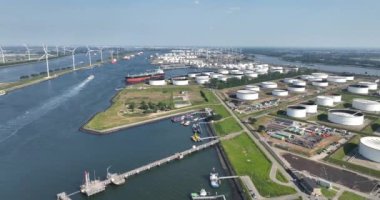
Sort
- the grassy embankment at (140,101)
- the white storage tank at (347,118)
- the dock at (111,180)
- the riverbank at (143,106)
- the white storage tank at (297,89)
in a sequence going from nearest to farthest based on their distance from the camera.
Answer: the dock at (111,180), the white storage tank at (347,118), the riverbank at (143,106), the grassy embankment at (140,101), the white storage tank at (297,89)

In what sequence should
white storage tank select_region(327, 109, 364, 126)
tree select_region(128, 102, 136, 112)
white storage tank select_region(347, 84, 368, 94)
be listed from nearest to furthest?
white storage tank select_region(327, 109, 364, 126) < tree select_region(128, 102, 136, 112) < white storage tank select_region(347, 84, 368, 94)

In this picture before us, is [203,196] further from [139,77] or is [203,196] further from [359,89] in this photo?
[139,77]

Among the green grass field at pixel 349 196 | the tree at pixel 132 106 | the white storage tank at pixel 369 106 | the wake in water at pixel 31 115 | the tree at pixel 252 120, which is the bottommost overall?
the wake in water at pixel 31 115

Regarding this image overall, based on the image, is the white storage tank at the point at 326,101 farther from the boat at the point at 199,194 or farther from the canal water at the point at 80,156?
the boat at the point at 199,194

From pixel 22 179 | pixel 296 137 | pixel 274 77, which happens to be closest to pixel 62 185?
pixel 22 179

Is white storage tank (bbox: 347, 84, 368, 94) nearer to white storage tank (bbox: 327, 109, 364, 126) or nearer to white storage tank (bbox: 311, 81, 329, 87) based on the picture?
white storage tank (bbox: 311, 81, 329, 87)

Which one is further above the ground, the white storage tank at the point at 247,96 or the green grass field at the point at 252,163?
the white storage tank at the point at 247,96

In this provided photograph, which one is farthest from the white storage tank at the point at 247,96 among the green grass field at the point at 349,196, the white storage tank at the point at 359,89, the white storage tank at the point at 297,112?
the green grass field at the point at 349,196

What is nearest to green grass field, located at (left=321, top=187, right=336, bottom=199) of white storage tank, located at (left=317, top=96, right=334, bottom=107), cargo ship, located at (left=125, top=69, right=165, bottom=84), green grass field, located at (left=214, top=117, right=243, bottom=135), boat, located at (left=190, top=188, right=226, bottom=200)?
boat, located at (left=190, top=188, right=226, bottom=200)
